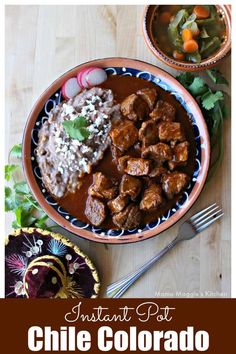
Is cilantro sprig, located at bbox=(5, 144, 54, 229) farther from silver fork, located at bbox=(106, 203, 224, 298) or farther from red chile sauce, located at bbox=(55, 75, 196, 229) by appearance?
silver fork, located at bbox=(106, 203, 224, 298)

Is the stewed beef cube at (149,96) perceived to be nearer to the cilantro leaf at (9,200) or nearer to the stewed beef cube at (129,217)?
the stewed beef cube at (129,217)

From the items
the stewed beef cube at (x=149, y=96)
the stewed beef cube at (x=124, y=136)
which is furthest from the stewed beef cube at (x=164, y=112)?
the stewed beef cube at (x=124, y=136)

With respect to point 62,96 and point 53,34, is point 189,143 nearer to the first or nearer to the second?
point 62,96

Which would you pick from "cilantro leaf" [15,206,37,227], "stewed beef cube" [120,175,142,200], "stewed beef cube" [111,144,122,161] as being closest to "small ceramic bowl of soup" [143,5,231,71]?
"stewed beef cube" [111,144,122,161]

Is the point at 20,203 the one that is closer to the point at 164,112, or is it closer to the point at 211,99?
the point at 164,112

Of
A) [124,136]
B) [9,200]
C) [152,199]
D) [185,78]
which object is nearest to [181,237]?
[152,199]

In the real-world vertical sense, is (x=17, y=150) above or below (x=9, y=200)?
above
